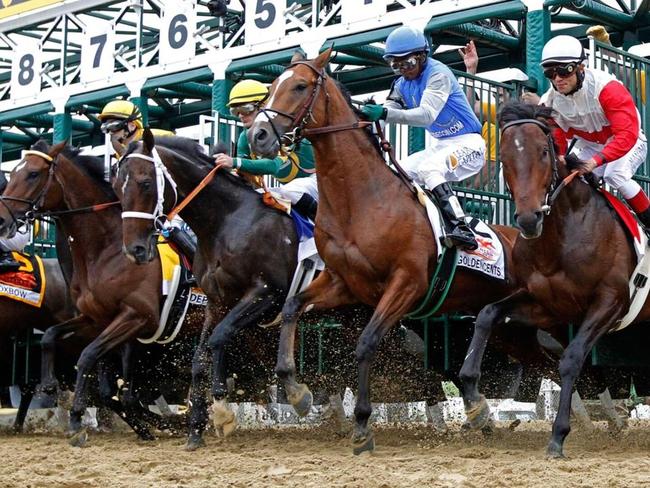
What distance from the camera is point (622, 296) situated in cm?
682

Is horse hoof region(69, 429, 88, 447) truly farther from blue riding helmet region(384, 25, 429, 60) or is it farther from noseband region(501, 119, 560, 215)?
noseband region(501, 119, 560, 215)

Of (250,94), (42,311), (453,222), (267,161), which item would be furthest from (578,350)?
(42,311)

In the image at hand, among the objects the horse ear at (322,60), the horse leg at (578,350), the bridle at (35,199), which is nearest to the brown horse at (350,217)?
the horse ear at (322,60)

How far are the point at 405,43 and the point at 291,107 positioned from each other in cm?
110

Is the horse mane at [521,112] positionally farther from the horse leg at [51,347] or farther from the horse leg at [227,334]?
the horse leg at [51,347]

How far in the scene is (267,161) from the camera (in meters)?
8.06

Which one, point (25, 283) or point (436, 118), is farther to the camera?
point (25, 283)

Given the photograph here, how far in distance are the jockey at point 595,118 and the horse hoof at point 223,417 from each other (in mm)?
2623

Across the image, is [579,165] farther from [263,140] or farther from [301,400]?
[301,400]

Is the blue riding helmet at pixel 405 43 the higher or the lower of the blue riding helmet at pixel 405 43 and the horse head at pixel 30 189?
the higher

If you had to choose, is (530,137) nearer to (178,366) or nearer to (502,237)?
(502,237)

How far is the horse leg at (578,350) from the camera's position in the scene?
6348mm

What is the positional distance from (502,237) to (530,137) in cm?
163

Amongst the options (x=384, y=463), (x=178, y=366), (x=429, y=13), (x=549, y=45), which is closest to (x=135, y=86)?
(x=429, y=13)
